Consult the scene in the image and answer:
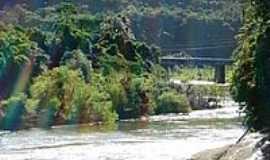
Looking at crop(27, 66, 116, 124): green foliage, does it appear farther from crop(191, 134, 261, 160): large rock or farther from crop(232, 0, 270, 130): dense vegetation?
crop(232, 0, 270, 130): dense vegetation

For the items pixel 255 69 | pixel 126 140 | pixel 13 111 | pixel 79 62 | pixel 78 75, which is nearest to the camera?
pixel 255 69

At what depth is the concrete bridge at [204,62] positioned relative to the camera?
142 meters

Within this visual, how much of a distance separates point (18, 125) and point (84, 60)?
23.8 metres

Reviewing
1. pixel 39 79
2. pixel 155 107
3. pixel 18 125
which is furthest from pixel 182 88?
pixel 18 125

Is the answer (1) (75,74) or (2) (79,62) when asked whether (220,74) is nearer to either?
(2) (79,62)

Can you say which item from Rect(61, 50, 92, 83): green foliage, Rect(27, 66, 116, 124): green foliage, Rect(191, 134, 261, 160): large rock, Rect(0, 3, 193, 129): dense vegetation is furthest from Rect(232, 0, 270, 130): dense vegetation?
Rect(61, 50, 92, 83): green foliage

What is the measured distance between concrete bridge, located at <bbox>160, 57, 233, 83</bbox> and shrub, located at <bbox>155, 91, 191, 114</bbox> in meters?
37.7

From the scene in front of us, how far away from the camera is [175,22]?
585 feet

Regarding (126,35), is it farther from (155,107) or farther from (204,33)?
(204,33)

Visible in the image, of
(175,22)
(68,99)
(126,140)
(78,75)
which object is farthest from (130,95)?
(175,22)

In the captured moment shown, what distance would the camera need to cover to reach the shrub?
Answer: 9962 cm

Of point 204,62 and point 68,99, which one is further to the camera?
point 204,62

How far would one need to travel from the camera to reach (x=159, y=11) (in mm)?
181750

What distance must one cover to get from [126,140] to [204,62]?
105066 mm
